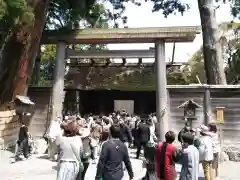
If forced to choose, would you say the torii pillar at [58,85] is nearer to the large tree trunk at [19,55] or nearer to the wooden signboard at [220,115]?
the large tree trunk at [19,55]

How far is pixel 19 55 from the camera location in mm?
14969

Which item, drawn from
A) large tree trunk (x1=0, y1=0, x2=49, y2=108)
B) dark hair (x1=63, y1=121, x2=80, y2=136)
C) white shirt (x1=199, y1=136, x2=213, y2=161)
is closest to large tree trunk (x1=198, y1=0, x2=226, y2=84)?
large tree trunk (x1=0, y1=0, x2=49, y2=108)

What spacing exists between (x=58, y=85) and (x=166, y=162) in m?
11.0

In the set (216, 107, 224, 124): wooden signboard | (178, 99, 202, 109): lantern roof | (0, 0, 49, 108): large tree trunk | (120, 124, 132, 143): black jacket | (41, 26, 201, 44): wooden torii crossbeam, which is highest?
(41, 26, 201, 44): wooden torii crossbeam

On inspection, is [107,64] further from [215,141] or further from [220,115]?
[215,141]

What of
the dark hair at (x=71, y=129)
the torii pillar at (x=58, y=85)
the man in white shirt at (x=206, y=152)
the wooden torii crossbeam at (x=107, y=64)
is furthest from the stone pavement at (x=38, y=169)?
the wooden torii crossbeam at (x=107, y=64)

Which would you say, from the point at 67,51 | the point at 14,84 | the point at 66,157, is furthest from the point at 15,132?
the point at 66,157

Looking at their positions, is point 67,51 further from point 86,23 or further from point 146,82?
point 146,82

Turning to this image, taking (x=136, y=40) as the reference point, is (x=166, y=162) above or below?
below

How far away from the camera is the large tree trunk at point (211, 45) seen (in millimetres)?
17438

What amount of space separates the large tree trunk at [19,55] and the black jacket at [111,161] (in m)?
10.0

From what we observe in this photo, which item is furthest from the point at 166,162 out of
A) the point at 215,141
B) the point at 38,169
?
the point at 38,169

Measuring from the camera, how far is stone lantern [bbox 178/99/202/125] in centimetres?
1488

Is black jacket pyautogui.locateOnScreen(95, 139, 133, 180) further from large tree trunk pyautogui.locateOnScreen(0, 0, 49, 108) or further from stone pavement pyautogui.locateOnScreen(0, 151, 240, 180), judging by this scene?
large tree trunk pyautogui.locateOnScreen(0, 0, 49, 108)
